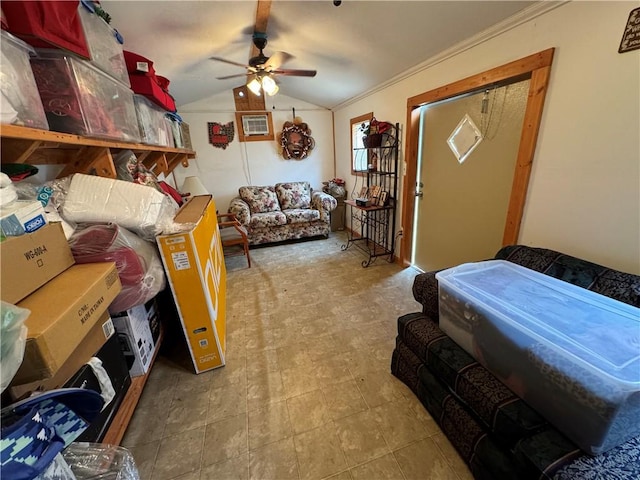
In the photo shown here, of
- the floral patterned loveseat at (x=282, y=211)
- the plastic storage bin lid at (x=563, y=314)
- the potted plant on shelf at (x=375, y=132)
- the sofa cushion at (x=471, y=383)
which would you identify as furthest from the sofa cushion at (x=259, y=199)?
the plastic storage bin lid at (x=563, y=314)

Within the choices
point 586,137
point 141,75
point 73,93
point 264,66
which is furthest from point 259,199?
point 586,137

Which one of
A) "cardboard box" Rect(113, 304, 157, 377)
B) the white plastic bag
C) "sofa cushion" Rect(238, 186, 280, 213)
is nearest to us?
the white plastic bag

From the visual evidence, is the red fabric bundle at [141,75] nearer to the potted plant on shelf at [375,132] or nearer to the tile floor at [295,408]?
Result: the tile floor at [295,408]

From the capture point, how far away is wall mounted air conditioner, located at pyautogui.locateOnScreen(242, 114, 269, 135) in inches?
175

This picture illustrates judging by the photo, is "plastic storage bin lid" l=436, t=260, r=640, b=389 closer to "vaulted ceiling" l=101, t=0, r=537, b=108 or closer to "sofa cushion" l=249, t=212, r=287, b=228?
"vaulted ceiling" l=101, t=0, r=537, b=108

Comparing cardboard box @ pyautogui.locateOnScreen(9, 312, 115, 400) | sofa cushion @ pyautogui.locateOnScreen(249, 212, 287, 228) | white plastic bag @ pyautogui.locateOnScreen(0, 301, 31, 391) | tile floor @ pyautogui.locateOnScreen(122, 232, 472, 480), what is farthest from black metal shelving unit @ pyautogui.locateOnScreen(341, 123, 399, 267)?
white plastic bag @ pyautogui.locateOnScreen(0, 301, 31, 391)

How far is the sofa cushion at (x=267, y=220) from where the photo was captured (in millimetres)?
3879

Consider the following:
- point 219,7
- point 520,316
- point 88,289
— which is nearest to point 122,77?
point 219,7

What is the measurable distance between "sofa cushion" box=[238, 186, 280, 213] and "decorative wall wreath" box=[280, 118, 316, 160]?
85 cm

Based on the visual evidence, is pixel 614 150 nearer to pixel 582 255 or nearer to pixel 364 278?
pixel 582 255

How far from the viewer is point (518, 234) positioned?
1838 mm

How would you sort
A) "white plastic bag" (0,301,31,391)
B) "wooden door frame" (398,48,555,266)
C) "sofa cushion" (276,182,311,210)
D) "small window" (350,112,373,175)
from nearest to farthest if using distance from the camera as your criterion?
"white plastic bag" (0,301,31,391) < "wooden door frame" (398,48,555,266) < "small window" (350,112,373,175) < "sofa cushion" (276,182,311,210)

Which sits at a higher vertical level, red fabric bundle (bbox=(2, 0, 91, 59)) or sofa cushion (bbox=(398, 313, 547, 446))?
red fabric bundle (bbox=(2, 0, 91, 59))

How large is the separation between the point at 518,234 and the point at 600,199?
1.67ft
